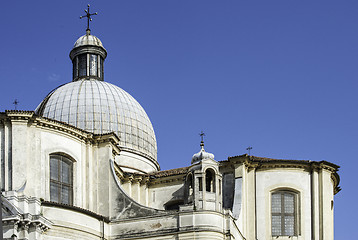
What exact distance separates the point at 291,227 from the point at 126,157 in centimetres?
1106

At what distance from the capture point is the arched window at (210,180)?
90.9 ft

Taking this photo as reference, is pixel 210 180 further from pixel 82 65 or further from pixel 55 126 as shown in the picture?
pixel 82 65

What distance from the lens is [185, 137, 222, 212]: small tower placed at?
2680cm

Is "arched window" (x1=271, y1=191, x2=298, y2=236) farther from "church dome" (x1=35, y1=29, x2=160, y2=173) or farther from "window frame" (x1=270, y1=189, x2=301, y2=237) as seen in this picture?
A: "church dome" (x1=35, y1=29, x2=160, y2=173)

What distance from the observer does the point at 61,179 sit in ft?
92.5

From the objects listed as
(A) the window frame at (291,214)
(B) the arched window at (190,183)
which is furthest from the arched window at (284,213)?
(B) the arched window at (190,183)

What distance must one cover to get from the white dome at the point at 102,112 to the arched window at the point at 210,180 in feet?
A: 31.0

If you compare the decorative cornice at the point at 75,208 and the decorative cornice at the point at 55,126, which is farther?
the decorative cornice at the point at 55,126

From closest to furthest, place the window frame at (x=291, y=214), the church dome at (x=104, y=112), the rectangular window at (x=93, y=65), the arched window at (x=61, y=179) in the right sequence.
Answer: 1. the arched window at (x=61, y=179)
2. the window frame at (x=291, y=214)
3. the church dome at (x=104, y=112)
4. the rectangular window at (x=93, y=65)

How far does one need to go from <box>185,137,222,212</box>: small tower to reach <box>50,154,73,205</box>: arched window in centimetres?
583

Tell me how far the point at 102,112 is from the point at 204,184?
1208 centimetres

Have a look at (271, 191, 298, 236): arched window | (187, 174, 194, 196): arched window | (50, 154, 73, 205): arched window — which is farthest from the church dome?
(271, 191, 298, 236): arched window

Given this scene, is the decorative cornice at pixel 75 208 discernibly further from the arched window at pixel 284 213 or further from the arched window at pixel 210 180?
the arched window at pixel 284 213

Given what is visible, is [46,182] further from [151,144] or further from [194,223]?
[151,144]
